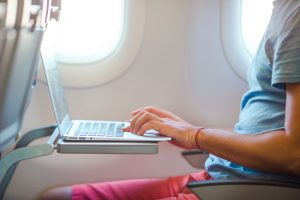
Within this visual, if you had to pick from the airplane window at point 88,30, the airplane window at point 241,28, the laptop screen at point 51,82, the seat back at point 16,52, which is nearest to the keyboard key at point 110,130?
the laptop screen at point 51,82

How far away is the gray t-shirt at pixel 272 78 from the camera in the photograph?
2.45ft

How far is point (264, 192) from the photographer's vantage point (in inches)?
28.4

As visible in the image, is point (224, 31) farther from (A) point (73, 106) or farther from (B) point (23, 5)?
(B) point (23, 5)

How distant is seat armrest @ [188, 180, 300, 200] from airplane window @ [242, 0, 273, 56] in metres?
0.80

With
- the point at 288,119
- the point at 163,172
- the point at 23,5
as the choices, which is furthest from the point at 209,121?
the point at 23,5

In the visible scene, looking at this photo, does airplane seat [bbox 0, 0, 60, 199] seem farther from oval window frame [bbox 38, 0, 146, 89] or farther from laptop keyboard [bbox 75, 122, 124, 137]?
oval window frame [bbox 38, 0, 146, 89]

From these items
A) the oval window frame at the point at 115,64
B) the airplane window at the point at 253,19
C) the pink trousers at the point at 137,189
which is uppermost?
the airplane window at the point at 253,19

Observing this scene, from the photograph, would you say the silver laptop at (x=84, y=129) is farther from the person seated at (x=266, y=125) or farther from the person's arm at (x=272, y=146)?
the person's arm at (x=272, y=146)

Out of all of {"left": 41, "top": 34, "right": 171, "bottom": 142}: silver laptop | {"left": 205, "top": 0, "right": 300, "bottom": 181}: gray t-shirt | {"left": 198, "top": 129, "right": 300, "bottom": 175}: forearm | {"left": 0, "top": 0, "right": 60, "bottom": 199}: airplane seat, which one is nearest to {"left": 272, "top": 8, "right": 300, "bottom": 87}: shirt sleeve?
{"left": 205, "top": 0, "right": 300, "bottom": 181}: gray t-shirt

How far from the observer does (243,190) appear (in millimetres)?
721

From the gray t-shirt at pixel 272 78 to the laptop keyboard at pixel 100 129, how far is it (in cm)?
28

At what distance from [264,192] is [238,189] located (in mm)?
51

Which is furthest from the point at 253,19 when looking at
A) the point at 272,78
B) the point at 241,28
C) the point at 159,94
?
the point at 272,78

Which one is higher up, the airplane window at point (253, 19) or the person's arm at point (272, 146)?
the airplane window at point (253, 19)
